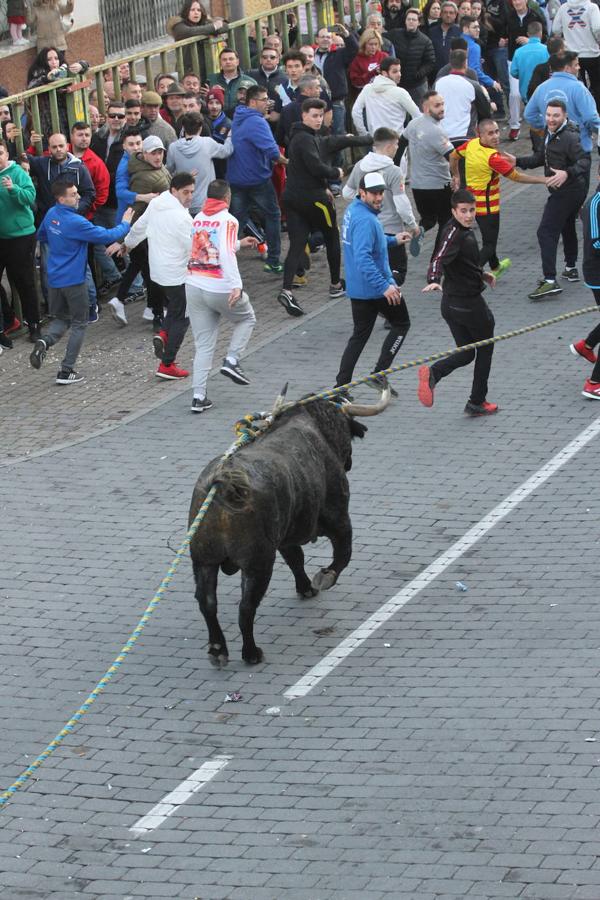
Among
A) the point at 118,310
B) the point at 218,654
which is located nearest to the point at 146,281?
the point at 118,310

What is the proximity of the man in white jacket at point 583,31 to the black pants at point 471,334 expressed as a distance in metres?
9.29

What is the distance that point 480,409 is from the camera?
13.0m

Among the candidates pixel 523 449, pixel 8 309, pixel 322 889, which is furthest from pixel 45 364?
pixel 322 889

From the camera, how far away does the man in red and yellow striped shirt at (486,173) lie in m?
15.4

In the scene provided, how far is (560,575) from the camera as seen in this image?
1012cm

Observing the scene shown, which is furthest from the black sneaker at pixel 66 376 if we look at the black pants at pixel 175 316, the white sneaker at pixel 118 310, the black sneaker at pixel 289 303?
the black sneaker at pixel 289 303

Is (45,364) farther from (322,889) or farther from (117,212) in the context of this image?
(322,889)

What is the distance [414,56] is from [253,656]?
13.0 meters

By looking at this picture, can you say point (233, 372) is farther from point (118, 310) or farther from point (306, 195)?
point (306, 195)

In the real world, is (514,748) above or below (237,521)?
below

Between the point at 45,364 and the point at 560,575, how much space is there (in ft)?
22.0

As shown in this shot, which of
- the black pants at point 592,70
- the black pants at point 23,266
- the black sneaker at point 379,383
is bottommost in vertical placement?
the black sneaker at point 379,383

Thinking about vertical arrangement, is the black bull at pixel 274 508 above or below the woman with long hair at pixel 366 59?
below

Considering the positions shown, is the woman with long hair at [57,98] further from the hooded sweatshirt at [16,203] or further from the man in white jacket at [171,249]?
the man in white jacket at [171,249]
